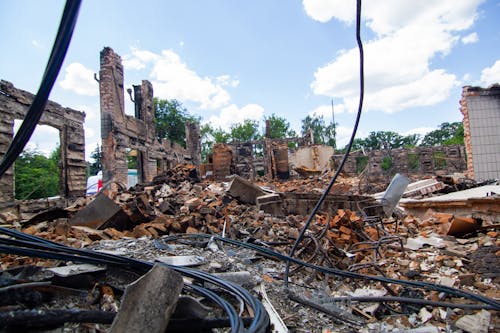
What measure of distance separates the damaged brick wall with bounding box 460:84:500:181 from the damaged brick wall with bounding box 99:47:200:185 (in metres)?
11.7

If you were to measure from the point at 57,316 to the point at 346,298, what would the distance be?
7.79ft

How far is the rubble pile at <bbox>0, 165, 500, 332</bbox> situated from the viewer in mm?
2186

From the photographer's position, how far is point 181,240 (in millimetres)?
4156

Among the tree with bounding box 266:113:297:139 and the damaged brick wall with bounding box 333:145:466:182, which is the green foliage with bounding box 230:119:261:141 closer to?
the tree with bounding box 266:113:297:139

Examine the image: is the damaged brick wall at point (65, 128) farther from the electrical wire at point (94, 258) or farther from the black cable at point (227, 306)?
the black cable at point (227, 306)

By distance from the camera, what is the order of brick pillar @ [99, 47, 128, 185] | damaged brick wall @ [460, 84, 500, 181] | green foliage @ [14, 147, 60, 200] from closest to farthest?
damaged brick wall @ [460, 84, 500, 181], brick pillar @ [99, 47, 128, 185], green foliage @ [14, 147, 60, 200]

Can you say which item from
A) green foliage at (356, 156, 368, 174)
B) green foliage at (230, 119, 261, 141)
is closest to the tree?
green foliage at (230, 119, 261, 141)

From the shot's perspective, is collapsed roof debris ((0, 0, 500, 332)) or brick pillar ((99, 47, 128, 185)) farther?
brick pillar ((99, 47, 128, 185))

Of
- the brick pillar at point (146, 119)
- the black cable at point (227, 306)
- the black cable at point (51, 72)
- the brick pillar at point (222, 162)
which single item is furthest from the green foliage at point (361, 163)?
the black cable at point (51, 72)

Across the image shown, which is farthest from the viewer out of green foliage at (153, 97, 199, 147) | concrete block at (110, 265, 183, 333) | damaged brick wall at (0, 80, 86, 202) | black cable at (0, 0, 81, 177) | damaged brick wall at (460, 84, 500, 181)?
green foliage at (153, 97, 199, 147)

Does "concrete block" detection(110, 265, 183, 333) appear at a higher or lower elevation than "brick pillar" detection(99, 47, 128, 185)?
lower

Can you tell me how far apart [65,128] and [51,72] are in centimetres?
982

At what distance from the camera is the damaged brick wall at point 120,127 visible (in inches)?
482

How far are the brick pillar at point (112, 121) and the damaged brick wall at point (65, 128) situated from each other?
2.13 meters
